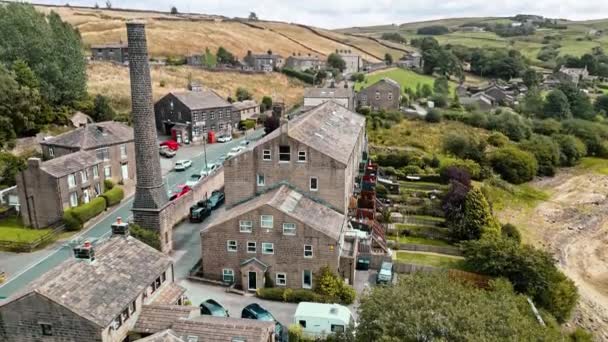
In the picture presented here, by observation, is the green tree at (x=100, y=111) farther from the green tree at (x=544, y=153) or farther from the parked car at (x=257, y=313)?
the green tree at (x=544, y=153)

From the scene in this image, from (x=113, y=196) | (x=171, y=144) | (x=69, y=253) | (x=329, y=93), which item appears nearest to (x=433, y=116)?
(x=329, y=93)

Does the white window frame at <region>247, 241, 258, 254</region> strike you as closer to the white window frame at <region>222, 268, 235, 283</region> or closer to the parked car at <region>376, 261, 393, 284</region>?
the white window frame at <region>222, 268, 235, 283</region>

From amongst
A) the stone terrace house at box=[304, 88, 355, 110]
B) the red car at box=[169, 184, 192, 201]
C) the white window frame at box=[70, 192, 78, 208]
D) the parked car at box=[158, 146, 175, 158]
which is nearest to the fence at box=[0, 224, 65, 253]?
the white window frame at box=[70, 192, 78, 208]

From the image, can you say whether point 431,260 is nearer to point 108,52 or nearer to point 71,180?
point 71,180

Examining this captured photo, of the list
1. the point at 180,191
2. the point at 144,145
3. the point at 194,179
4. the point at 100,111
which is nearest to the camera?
the point at 144,145

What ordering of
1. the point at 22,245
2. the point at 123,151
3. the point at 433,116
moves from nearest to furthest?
the point at 22,245, the point at 123,151, the point at 433,116

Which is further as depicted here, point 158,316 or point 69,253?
point 69,253
